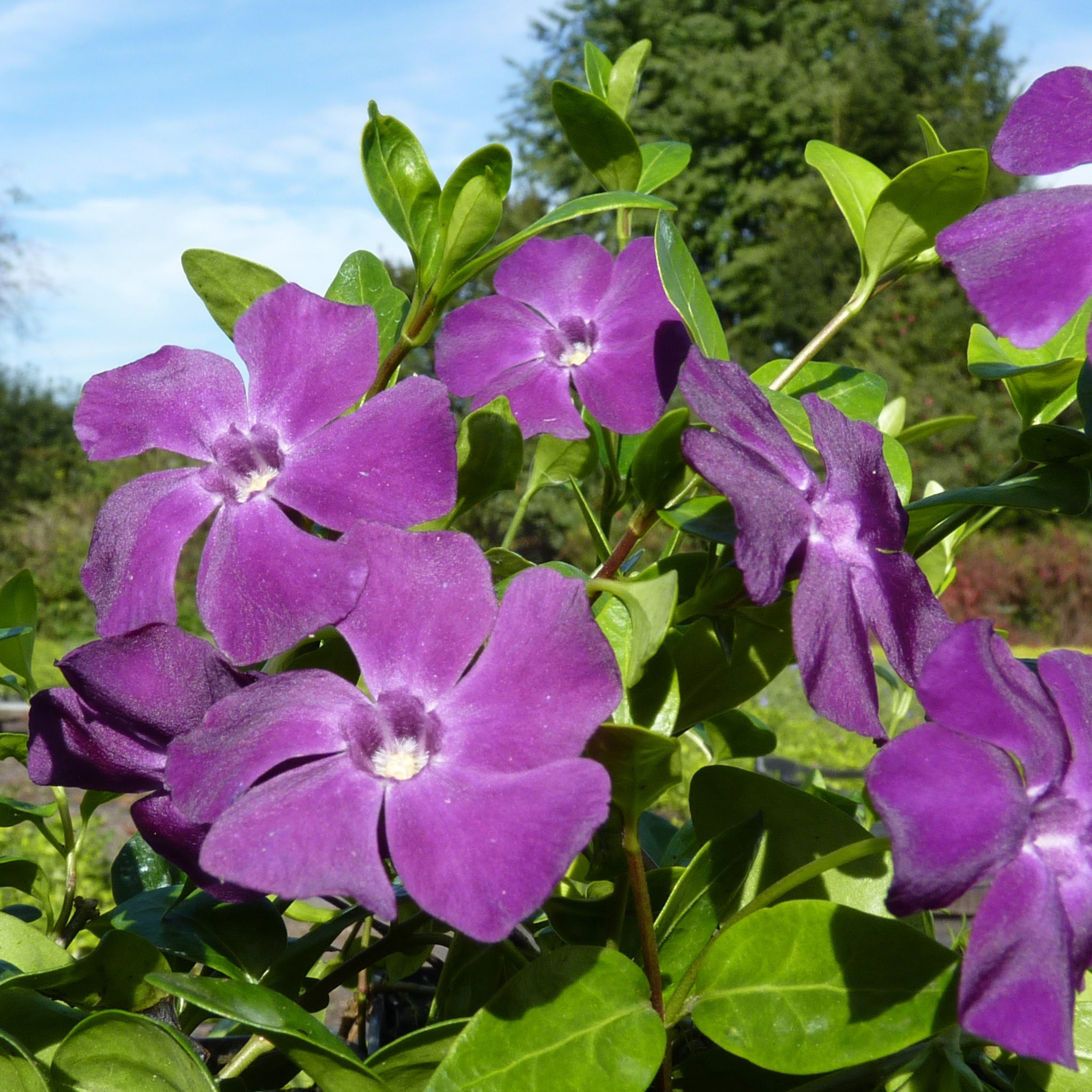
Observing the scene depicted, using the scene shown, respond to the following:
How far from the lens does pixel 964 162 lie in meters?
0.54

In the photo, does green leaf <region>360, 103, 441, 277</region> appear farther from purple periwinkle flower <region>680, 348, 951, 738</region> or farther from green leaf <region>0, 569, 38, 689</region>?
Result: green leaf <region>0, 569, 38, 689</region>

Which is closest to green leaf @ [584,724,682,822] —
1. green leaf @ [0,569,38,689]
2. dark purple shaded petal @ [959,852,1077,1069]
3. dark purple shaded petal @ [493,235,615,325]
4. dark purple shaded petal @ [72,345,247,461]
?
dark purple shaded petal @ [959,852,1077,1069]

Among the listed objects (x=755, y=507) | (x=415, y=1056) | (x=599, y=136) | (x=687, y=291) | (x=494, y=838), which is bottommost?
(x=415, y=1056)

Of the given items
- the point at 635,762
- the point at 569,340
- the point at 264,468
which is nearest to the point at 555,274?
the point at 569,340

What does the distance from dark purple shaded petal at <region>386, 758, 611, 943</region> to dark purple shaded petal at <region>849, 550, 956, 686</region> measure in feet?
0.55

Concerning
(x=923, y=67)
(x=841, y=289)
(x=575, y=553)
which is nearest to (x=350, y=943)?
(x=575, y=553)

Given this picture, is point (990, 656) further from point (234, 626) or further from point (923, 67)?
point (923, 67)

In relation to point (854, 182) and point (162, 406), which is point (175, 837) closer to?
point (162, 406)

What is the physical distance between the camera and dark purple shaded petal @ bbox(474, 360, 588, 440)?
0.61m

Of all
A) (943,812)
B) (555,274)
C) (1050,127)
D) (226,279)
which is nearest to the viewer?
(943,812)

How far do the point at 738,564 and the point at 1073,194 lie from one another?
20 cm

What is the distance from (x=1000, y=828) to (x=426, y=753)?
216mm

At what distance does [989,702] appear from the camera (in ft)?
1.26

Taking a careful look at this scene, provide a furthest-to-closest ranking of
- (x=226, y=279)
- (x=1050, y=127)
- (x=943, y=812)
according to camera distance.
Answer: (x=226, y=279), (x=1050, y=127), (x=943, y=812)
